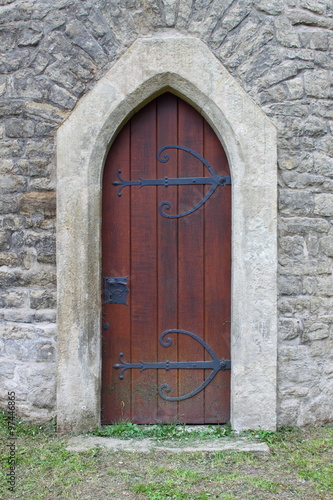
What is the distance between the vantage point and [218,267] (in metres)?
3.50

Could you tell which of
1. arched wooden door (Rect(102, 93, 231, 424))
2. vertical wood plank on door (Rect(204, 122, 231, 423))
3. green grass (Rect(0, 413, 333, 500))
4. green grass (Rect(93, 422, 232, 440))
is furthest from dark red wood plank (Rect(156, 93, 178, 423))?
Result: green grass (Rect(0, 413, 333, 500))

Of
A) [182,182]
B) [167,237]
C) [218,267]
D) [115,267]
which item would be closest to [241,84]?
[182,182]

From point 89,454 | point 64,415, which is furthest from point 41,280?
point 89,454

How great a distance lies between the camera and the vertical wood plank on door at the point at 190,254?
11.5 ft

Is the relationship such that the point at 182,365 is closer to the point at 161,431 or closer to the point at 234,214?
the point at 161,431

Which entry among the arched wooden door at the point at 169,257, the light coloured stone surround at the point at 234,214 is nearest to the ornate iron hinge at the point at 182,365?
the arched wooden door at the point at 169,257

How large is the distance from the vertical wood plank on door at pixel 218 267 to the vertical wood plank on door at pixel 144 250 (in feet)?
1.31

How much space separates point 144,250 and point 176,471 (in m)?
1.53

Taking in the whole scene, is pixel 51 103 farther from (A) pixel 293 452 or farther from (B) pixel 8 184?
(A) pixel 293 452

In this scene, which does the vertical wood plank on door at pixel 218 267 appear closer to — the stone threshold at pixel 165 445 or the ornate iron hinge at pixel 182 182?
the ornate iron hinge at pixel 182 182

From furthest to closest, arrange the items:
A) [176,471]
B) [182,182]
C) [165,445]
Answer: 1. [182,182]
2. [165,445]
3. [176,471]

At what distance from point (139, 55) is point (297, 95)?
116cm

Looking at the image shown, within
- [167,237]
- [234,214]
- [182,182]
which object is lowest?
[167,237]

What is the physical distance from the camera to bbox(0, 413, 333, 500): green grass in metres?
2.56
